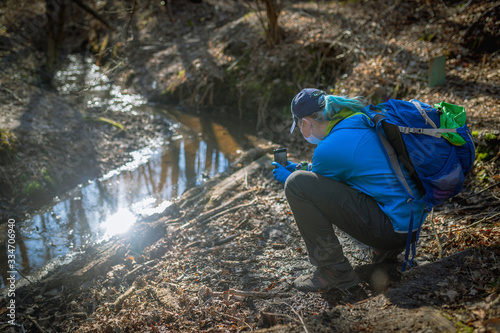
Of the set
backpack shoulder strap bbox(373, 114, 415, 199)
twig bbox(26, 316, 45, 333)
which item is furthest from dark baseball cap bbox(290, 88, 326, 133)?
twig bbox(26, 316, 45, 333)

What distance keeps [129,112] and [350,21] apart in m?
6.24

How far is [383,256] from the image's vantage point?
9.75 ft

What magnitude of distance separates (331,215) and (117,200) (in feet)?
13.1

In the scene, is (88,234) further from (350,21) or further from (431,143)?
(350,21)

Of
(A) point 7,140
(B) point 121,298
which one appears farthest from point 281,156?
(A) point 7,140

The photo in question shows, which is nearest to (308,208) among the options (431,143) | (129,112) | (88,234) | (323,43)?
(431,143)

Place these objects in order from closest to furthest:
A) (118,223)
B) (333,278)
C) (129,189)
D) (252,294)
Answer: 1. (333,278)
2. (252,294)
3. (118,223)
4. (129,189)

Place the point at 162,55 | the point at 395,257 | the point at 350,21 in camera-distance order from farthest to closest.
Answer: the point at 162,55 < the point at 350,21 < the point at 395,257

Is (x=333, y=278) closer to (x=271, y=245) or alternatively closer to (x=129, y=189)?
(x=271, y=245)

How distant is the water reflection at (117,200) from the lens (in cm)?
438

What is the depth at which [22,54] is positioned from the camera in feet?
36.8

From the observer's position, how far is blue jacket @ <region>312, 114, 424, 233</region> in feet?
7.86

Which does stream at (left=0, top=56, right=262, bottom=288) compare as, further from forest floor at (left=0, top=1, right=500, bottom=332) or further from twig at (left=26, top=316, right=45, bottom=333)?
twig at (left=26, top=316, right=45, bottom=333)

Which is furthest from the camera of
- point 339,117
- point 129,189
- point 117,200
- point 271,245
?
point 129,189
